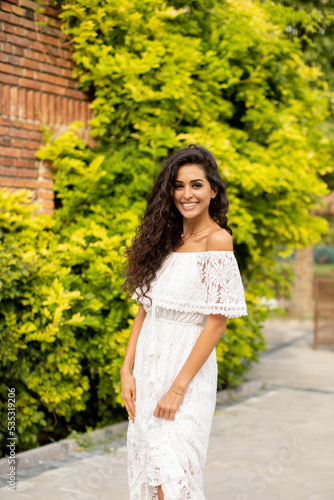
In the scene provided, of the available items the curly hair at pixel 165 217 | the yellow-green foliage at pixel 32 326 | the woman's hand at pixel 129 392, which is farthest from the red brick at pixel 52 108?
the woman's hand at pixel 129 392

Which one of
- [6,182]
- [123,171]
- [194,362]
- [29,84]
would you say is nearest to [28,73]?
[29,84]

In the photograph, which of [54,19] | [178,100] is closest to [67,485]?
[178,100]

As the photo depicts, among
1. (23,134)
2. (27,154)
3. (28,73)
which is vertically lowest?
(27,154)

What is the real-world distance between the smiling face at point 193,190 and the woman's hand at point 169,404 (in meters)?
0.74

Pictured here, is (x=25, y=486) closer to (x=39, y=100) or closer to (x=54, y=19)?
(x=39, y=100)

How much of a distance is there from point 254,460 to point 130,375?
7.30 feet

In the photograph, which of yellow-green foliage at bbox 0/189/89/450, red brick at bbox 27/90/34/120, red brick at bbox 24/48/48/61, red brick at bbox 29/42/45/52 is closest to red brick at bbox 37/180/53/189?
yellow-green foliage at bbox 0/189/89/450

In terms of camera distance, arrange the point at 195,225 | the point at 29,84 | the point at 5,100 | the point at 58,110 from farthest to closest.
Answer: the point at 58,110
the point at 29,84
the point at 5,100
the point at 195,225

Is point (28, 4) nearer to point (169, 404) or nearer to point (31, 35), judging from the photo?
point (31, 35)

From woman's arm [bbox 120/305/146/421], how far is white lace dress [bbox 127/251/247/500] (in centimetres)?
4

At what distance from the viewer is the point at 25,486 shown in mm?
3947

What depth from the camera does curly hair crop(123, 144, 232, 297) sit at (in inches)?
105

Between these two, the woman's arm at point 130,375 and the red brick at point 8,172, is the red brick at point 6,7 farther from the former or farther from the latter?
the woman's arm at point 130,375

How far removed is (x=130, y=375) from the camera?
9.16ft
